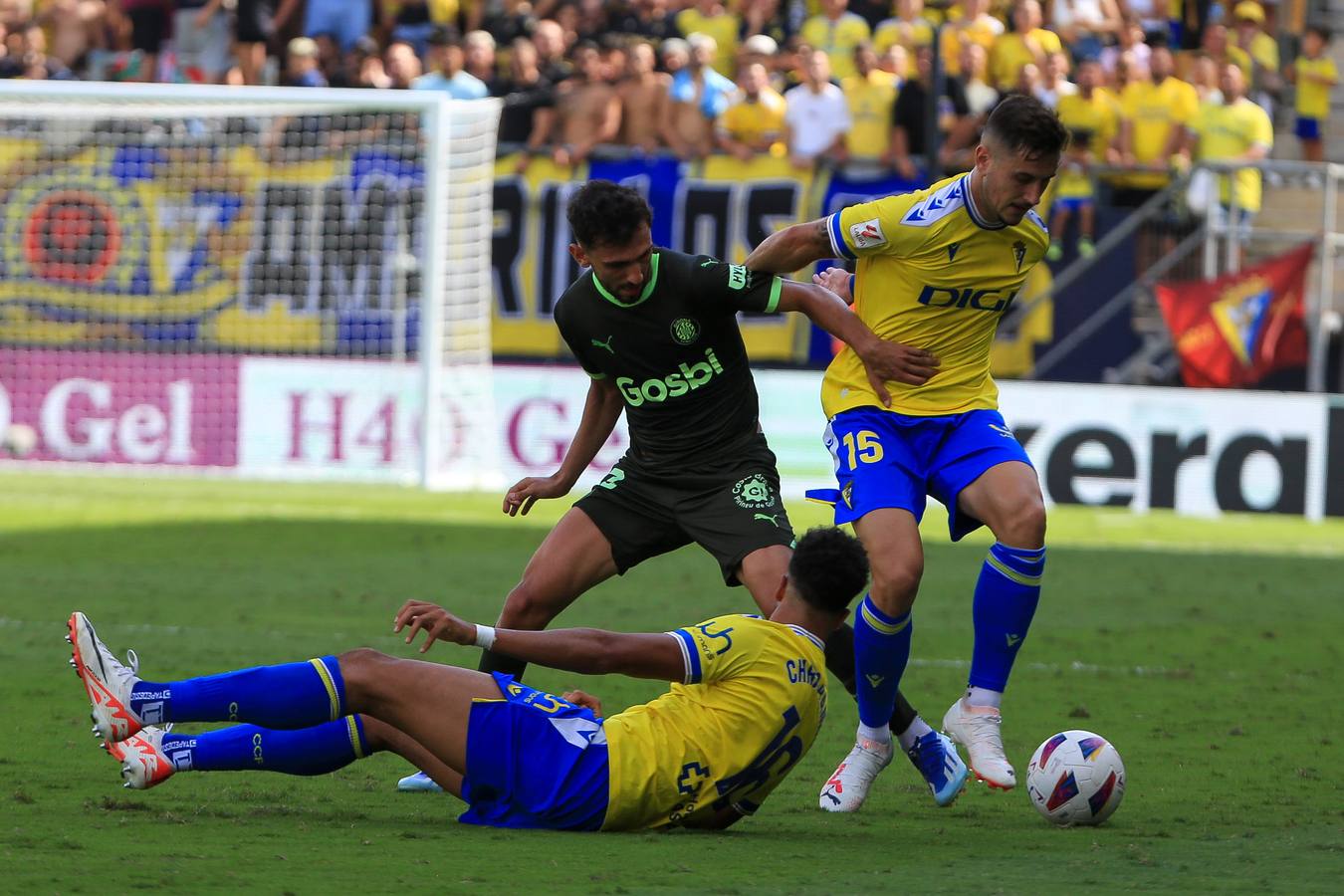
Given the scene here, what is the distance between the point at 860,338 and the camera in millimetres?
6555

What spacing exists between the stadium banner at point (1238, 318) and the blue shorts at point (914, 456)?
13154 mm

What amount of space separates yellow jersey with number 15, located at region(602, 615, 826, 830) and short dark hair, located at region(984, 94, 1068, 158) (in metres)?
1.89

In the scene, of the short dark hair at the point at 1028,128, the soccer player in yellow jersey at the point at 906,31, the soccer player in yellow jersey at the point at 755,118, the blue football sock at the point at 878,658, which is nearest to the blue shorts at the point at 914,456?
the blue football sock at the point at 878,658

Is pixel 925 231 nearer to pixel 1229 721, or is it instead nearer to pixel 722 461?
pixel 722 461

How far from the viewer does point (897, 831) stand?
19.1 ft

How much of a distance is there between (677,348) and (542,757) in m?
1.83

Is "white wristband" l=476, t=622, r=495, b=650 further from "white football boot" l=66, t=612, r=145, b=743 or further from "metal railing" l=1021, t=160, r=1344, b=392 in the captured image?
"metal railing" l=1021, t=160, r=1344, b=392

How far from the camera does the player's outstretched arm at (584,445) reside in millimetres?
6949

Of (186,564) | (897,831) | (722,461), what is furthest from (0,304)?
(897,831)

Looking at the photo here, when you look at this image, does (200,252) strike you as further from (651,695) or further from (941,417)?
(941,417)

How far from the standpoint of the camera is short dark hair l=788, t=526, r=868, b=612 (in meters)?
5.46

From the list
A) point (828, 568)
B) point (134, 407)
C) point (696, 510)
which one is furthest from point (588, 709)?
point (134, 407)

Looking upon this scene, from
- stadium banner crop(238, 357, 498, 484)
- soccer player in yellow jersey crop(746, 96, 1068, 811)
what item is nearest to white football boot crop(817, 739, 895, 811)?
soccer player in yellow jersey crop(746, 96, 1068, 811)

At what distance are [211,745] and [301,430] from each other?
44.2ft
